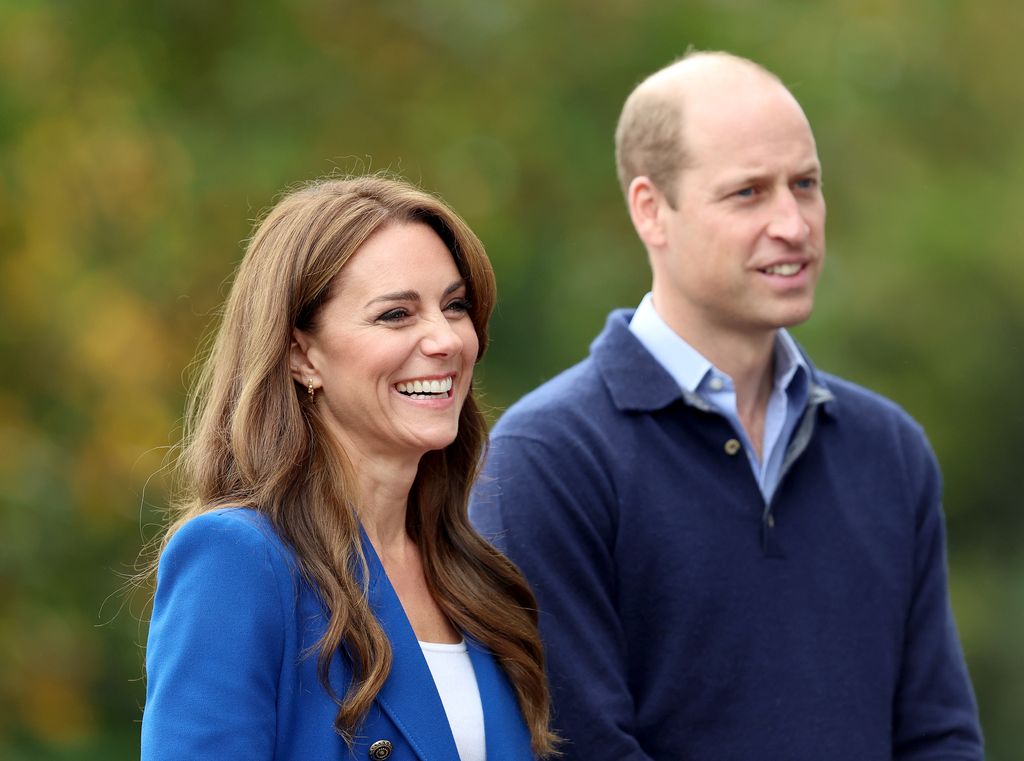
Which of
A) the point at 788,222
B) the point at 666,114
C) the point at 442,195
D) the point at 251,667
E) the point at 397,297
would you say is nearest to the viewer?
the point at 251,667

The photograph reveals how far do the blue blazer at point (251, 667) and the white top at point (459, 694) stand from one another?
0.06 meters

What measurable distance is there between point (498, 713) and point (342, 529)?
0.39 meters

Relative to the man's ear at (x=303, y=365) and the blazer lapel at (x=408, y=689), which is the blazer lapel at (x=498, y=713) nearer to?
the blazer lapel at (x=408, y=689)

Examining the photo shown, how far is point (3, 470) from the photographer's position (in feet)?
21.2

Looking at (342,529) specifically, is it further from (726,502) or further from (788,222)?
(788,222)

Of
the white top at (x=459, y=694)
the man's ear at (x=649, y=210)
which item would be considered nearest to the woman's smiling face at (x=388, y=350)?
the white top at (x=459, y=694)

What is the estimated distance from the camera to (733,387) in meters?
3.35

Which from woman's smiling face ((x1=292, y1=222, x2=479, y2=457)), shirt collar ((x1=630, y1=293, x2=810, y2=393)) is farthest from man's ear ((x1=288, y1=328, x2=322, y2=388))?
shirt collar ((x1=630, y1=293, x2=810, y2=393))

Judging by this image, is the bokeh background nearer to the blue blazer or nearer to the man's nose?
the man's nose

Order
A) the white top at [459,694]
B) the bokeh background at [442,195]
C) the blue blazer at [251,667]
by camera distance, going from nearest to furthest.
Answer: the blue blazer at [251,667]
the white top at [459,694]
the bokeh background at [442,195]

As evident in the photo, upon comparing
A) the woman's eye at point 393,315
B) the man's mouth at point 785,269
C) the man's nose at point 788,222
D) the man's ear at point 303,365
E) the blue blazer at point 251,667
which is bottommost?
the blue blazer at point 251,667

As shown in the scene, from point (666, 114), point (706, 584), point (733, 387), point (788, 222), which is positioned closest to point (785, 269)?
point (788, 222)

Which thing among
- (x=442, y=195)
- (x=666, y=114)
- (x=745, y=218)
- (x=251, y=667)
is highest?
(x=442, y=195)

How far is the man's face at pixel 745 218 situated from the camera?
10.9 ft
